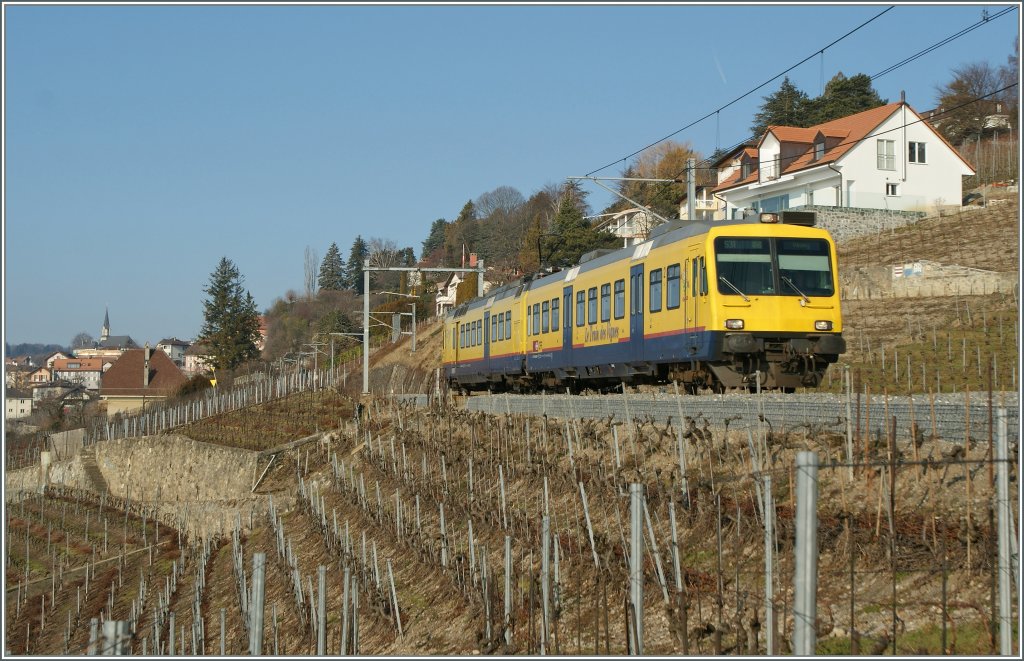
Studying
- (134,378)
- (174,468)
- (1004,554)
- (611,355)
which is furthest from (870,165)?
(134,378)

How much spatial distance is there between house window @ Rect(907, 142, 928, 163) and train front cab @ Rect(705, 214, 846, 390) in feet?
129

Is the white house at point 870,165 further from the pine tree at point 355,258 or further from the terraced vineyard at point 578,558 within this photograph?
the pine tree at point 355,258

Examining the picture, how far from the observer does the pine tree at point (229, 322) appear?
98.8 meters

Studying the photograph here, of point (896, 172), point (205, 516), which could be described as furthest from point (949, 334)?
point (896, 172)

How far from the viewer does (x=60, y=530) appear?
129 feet

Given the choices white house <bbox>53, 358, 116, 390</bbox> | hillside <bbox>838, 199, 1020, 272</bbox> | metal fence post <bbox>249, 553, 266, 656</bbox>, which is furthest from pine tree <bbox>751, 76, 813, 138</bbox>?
white house <bbox>53, 358, 116, 390</bbox>

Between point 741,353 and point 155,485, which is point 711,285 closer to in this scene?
point 741,353

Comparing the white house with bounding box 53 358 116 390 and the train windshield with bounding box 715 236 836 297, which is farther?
the white house with bounding box 53 358 116 390

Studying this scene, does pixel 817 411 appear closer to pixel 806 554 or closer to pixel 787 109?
pixel 806 554

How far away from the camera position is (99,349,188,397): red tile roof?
90188 mm

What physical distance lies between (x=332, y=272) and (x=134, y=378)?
67.9m

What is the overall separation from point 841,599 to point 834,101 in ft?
218

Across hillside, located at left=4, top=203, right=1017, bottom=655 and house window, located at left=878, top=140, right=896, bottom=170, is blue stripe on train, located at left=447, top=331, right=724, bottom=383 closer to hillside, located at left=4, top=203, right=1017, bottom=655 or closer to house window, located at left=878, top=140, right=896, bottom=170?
hillside, located at left=4, top=203, right=1017, bottom=655

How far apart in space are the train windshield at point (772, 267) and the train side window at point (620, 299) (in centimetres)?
406
